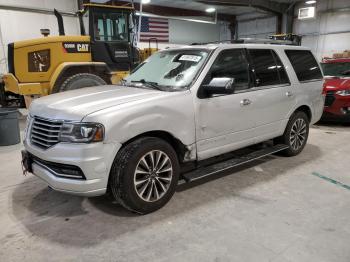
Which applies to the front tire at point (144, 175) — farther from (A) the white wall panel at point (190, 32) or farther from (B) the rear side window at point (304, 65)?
(A) the white wall panel at point (190, 32)

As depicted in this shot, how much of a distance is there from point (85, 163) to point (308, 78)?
3715 mm

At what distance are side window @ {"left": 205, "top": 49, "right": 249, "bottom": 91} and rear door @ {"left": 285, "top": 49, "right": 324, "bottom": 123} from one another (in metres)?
1.09

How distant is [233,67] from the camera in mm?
3662

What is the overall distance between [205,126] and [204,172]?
0.53 meters

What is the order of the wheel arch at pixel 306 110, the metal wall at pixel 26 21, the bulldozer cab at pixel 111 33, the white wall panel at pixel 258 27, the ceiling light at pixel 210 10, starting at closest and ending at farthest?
the wheel arch at pixel 306 110 < the bulldozer cab at pixel 111 33 < the metal wall at pixel 26 21 < the ceiling light at pixel 210 10 < the white wall panel at pixel 258 27

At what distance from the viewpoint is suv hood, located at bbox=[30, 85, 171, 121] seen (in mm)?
2717

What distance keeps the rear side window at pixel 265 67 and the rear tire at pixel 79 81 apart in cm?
454

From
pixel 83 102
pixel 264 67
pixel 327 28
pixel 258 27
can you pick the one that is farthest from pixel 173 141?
Result: pixel 258 27

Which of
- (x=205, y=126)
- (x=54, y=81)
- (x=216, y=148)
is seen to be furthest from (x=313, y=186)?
(x=54, y=81)

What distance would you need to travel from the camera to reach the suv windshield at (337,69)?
310 inches

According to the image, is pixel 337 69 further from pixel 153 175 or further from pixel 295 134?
pixel 153 175

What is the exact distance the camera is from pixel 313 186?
370 cm

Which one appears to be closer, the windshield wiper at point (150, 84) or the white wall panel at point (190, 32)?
the windshield wiper at point (150, 84)

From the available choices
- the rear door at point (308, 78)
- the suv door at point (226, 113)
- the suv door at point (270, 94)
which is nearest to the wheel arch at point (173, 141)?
the suv door at point (226, 113)
